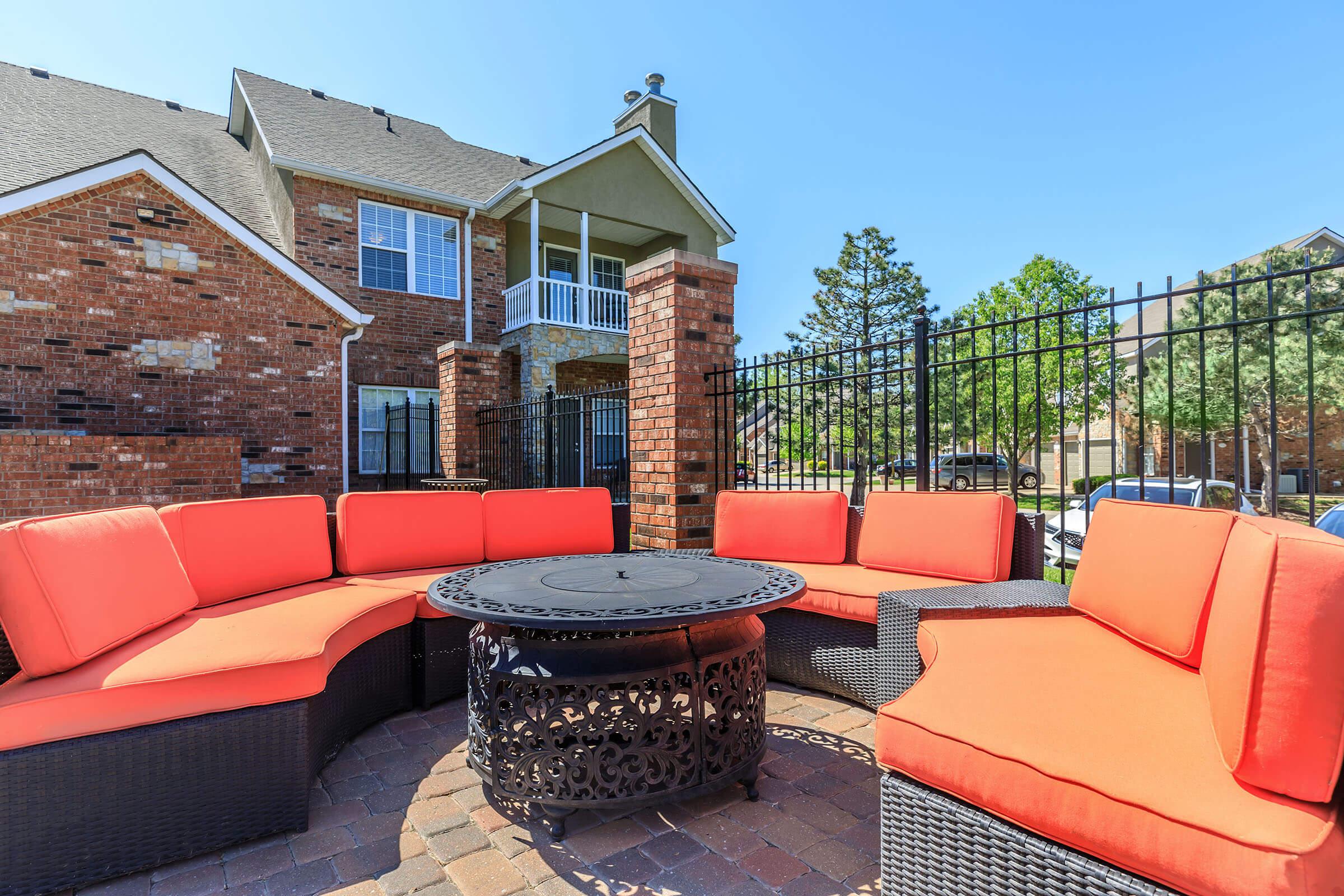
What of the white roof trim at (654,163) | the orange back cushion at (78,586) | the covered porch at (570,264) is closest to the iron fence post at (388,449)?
the covered porch at (570,264)

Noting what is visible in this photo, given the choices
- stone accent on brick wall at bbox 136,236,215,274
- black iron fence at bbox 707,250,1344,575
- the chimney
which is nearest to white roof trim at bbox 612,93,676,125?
the chimney

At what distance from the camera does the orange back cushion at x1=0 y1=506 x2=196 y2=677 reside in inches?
75.2

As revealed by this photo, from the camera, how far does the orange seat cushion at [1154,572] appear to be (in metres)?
1.78

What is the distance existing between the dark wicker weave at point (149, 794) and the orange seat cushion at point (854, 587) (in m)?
2.00

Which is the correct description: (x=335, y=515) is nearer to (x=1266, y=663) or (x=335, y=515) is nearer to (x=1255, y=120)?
(x=1266, y=663)

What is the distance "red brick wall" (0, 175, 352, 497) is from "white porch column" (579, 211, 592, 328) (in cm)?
454

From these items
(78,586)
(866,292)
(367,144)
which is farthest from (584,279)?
(866,292)

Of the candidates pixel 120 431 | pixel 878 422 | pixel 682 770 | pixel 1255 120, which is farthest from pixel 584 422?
pixel 1255 120

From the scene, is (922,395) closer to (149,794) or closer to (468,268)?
(149,794)

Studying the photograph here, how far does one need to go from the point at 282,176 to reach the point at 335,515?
364 inches

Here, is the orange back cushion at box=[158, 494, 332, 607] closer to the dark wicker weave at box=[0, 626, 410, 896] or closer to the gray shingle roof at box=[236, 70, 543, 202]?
the dark wicker weave at box=[0, 626, 410, 896]

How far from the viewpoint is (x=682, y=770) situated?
2.07 metres

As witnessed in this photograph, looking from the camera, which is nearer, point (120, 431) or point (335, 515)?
point (335, 515)

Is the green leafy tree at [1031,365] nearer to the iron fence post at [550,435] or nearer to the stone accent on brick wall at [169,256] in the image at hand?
the iron fence post at [550,435]
